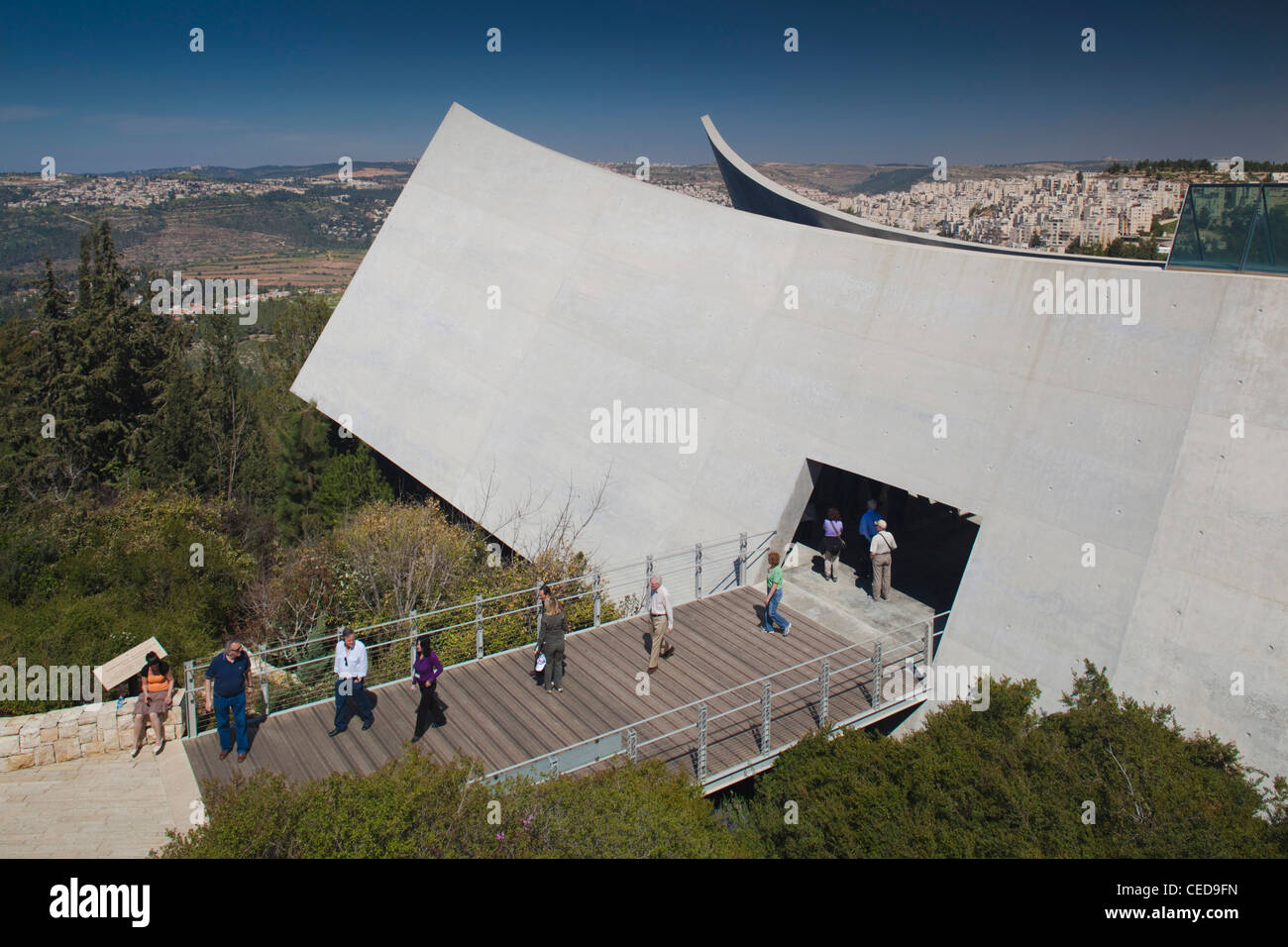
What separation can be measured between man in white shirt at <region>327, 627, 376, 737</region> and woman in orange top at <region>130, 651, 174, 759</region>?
1.57 metres

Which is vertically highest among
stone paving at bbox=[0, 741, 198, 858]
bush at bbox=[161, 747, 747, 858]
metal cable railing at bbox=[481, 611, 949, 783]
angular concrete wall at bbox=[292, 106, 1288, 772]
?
angular concrete wall at bbox=[292, 106, 1288, 772]

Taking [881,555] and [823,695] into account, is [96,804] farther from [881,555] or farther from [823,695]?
[881,555]

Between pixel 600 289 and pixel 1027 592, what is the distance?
8.99 m

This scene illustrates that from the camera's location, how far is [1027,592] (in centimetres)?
982

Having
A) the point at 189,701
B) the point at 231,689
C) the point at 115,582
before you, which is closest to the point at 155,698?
the point at 189,701

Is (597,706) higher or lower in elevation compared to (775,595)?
lower

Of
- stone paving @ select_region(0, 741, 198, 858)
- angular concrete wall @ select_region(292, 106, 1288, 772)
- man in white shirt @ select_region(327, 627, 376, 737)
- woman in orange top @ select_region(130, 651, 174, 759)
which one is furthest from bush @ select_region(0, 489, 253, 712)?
man in white shirt @ select_region(327, 627, 376, 737)

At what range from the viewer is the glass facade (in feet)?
30.1

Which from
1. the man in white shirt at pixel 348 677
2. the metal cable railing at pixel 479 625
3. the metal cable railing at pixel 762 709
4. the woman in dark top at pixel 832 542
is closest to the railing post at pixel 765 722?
the metal cable railing at pixel 762 709

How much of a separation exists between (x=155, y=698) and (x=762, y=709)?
5892mm

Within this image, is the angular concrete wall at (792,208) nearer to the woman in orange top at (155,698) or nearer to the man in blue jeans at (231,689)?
the man in blue jeans at (231,689)

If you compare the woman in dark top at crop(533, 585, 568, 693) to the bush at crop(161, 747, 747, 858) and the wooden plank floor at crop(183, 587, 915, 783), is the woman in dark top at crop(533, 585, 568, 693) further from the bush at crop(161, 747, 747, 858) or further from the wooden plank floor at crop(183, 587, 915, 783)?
the bush at crop(161, 747, 747, 858)

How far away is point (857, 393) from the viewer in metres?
12.0
